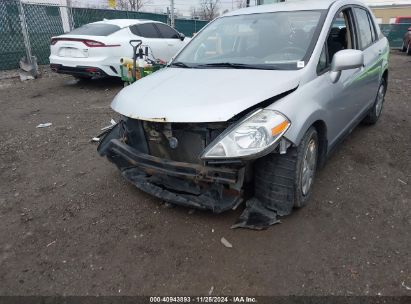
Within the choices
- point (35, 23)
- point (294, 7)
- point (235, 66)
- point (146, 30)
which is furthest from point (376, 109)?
point (35, 23)

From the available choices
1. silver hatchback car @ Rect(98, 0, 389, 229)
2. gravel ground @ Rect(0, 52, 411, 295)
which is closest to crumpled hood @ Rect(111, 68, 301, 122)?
silver hatchback car @ Rect(98, 0, 389, 229)

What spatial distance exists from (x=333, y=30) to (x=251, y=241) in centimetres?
225

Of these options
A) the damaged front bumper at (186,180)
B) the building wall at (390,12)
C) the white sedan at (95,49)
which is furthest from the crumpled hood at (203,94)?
the building wall at (390,12)

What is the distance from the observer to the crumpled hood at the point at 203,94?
8.27 feet

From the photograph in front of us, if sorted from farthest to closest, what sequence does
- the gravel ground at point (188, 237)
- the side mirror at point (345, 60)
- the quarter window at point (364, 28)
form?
the quarter window at point (364, 28) < the side mirror at point (345, 60) < the gravel ground at point (188, 237)

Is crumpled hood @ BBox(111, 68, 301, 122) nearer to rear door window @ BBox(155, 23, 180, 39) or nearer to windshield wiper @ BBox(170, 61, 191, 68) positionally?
windshield wiper @ BBox(170, 61, 191, 68)

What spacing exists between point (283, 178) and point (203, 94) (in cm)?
92

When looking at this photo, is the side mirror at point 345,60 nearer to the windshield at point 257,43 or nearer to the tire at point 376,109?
the windshield at point 257,43

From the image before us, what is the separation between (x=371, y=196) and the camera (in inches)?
130

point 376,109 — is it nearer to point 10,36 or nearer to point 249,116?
point 249,116

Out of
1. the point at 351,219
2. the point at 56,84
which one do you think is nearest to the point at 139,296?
the point at 351,219

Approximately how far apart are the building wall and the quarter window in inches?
1289

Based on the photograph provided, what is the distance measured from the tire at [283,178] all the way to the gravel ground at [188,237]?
22 centimetres

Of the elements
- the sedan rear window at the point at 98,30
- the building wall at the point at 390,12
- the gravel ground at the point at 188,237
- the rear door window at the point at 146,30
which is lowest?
the building wall at the point at 390,12
